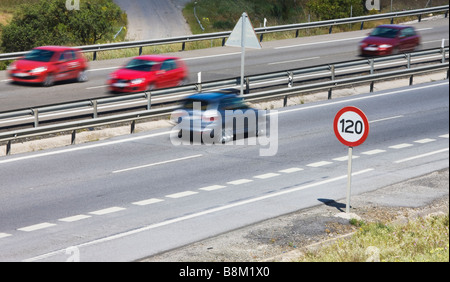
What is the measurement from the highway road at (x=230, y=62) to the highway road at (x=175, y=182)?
21.1 ft

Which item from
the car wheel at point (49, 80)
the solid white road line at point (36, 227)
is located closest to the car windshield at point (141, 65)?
the car wheel at point (49, 80)

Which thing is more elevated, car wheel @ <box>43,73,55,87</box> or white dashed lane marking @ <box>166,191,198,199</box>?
car wheel @ <box>43,73,55,87</box>

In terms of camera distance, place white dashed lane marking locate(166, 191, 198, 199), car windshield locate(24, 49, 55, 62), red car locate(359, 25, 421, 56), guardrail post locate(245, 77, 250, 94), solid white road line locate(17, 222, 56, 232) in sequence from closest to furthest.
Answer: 1. solid white road line locate(17, 222, 56, 232)
2. white dashed lane marking locate(166, 191, 198, 199)
3. guardrail post locate(245, 77, 250, 94)
4. car windshield locate(24, 49, 55, 62)
5. red car locate(359, 25, 421, 56)

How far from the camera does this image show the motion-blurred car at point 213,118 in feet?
66.9

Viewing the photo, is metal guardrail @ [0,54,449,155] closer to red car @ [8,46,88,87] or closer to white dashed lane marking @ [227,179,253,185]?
white dashed lane marking @ [227,179,253,185]

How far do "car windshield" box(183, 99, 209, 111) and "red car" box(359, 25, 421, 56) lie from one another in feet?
55.9

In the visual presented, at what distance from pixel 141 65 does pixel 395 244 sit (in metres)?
17.6

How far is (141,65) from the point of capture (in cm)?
2717

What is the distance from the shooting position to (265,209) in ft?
47.6

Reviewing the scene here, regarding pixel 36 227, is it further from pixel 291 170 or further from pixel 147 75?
pixel 147 75

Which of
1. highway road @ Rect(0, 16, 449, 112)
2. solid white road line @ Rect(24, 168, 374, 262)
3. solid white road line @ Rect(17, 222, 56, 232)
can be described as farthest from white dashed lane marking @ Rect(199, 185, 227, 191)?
highway road @ Rect(0, 16, 449, 112)

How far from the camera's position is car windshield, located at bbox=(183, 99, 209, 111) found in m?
20.4
